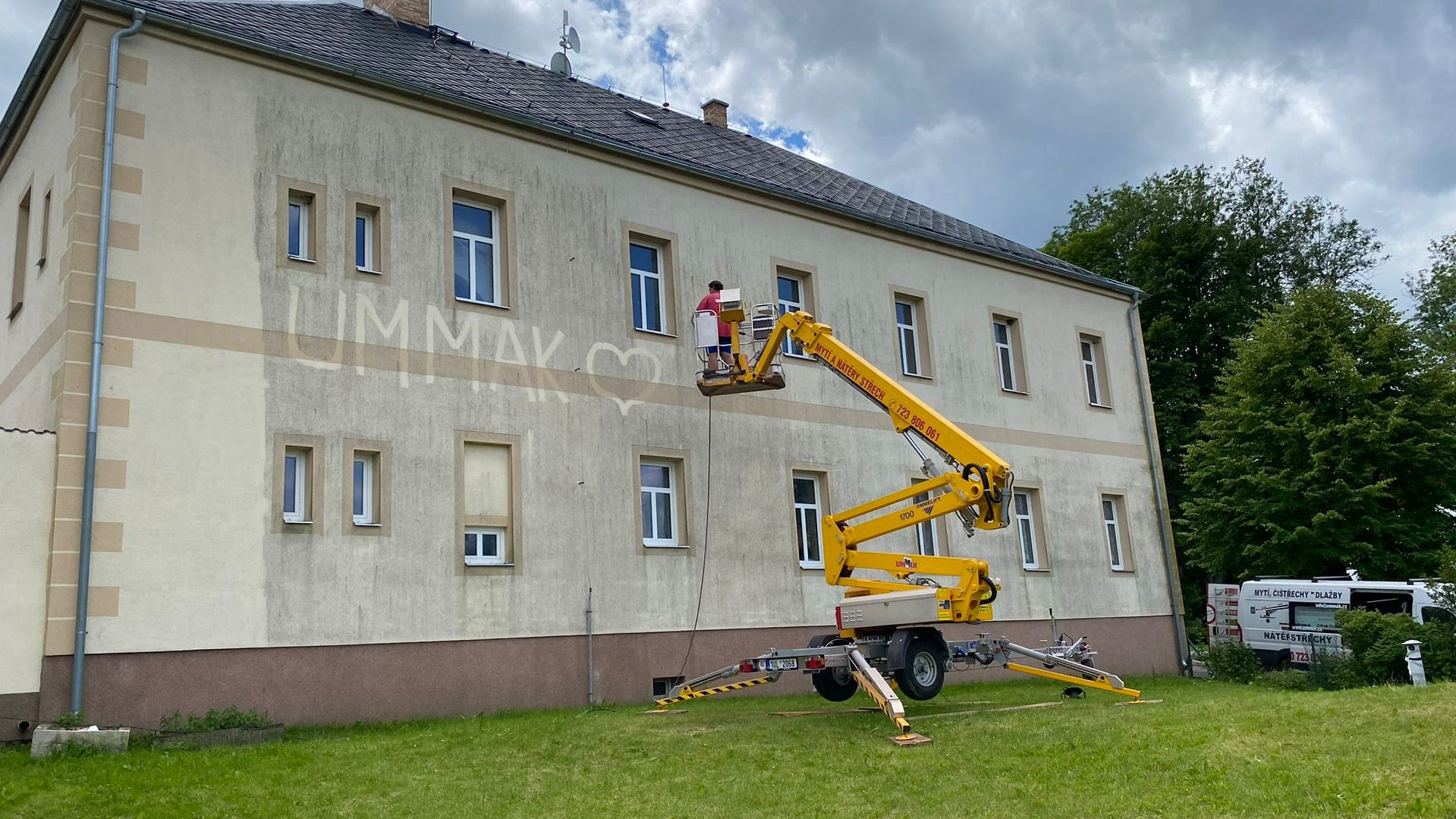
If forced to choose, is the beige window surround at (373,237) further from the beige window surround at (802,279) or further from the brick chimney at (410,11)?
the brick chimney at (410,11)

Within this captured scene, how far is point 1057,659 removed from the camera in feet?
51.3

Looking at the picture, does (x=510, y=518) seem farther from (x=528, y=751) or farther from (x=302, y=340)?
(x=528, y=751)

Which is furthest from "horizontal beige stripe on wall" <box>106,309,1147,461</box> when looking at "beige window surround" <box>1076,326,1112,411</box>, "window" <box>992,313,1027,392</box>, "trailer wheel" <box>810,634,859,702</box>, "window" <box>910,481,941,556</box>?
"beige window surround" <box>1076,326,1112,411</box>

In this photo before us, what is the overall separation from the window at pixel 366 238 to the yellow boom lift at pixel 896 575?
4.53 meters

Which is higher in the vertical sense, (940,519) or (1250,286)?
(1250,286)

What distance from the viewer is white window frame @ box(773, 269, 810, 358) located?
69.2 ft

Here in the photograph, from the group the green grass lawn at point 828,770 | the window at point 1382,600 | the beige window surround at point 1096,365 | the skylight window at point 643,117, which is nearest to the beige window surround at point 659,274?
the skylight window at point 643,117

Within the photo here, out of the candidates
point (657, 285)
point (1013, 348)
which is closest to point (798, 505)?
point (657, 285)

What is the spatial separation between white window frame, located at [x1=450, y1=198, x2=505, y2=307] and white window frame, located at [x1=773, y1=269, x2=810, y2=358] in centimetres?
514

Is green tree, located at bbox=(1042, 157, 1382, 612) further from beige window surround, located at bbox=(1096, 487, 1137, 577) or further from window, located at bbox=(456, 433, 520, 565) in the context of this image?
window, located at bbox=(456, 433, 520, 565)

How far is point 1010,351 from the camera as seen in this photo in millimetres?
25344

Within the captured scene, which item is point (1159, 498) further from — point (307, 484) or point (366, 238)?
point (307, 484)

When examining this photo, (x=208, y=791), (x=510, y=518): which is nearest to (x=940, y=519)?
(x=510, y=518)

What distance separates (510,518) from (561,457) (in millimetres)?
1210
